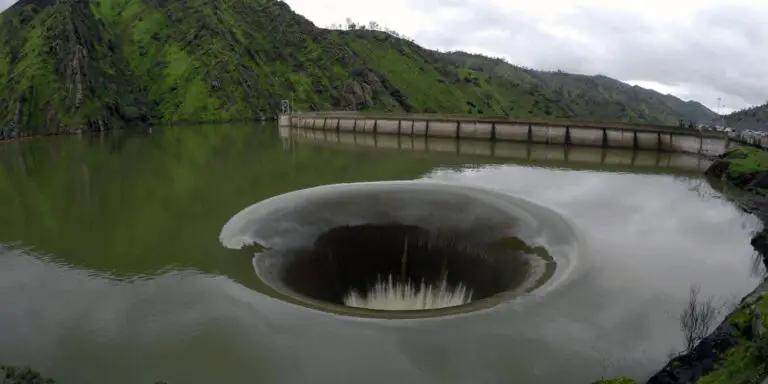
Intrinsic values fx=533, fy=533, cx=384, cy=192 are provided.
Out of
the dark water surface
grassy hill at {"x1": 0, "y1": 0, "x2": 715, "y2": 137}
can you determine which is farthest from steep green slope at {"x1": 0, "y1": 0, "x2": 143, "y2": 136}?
the dark water surface

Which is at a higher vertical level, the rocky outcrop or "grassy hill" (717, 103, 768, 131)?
"grassy hill" (717, 103, 768, 131)

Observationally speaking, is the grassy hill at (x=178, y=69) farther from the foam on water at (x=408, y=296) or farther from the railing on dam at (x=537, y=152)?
the foam on water at (x=408, y=296)

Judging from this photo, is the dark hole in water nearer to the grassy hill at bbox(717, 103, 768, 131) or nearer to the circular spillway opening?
the circular spillway opening

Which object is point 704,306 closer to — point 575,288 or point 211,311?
point 575,288

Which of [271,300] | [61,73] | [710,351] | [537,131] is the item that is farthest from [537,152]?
[61,73]

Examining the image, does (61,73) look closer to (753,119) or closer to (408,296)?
(408,296)

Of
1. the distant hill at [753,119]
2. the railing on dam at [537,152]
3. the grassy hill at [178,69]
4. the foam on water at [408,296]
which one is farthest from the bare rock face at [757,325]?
the distant hill at [753,119]
